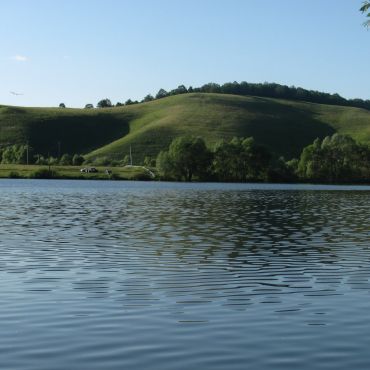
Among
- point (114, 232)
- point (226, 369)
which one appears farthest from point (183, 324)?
point (114, 232)

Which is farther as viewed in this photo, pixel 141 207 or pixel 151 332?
pixel 141 207

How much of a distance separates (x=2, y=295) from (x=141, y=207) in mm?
53217

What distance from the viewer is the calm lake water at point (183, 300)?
1661 cm

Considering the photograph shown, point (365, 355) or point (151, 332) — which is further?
point (151, 332)

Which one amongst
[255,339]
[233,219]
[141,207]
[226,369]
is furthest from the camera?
[141,207]

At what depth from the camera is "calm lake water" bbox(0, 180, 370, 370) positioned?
16609 mm

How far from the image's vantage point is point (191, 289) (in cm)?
2511

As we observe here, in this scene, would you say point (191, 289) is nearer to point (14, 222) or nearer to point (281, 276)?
point (281, 276)

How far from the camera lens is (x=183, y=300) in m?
23.0

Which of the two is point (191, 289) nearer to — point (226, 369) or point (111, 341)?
point (111, 341)

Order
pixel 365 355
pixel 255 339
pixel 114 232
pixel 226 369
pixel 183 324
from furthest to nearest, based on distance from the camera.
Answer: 1. pixel 114 232
2. pixel 183 324
3. pixel 255 339
4. pixel 365 355
5. pixel 226 369

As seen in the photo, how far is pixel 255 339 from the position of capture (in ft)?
59.2

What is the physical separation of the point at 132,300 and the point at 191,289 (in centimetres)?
296

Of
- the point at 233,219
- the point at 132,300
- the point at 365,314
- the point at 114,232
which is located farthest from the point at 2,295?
the point at 233,219
